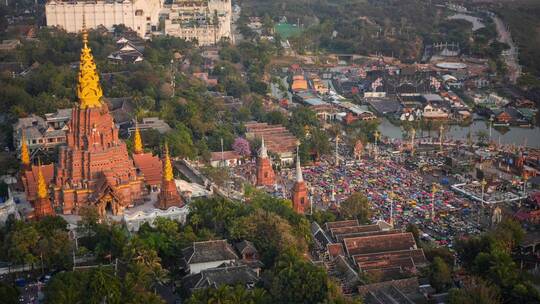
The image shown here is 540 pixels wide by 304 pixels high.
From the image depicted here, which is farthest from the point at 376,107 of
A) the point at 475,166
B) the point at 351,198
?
the point at 351,198

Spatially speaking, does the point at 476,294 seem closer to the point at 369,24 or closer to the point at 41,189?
the point at 41,189

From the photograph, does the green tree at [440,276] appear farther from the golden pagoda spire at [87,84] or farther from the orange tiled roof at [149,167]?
the golden pagoda spire at [87,84]

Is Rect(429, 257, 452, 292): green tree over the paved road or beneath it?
beneath

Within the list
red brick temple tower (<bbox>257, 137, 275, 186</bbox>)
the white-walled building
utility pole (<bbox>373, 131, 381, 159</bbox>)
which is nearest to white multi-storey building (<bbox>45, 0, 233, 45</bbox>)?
the white-walled building

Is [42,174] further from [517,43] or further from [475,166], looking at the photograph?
[517,43]

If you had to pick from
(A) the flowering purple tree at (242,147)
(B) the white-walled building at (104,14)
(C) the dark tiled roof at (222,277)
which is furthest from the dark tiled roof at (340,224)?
(B) the white-walled building at (104,14)

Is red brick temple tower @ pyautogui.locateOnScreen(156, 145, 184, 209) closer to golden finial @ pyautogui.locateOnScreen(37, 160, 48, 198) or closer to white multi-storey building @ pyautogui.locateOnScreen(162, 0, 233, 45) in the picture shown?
golden finial @ pyautogui.locateOnScreen(37, 160, 48, 198)
